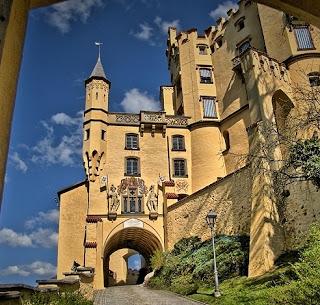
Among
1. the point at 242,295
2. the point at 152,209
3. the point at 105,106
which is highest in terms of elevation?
the point at 105,106

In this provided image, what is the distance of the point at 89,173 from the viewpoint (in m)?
28.8

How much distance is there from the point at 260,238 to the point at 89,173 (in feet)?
51.1

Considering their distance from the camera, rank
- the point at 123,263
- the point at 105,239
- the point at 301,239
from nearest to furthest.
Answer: the point at 301,239, the point at 105,239, the point at 123,263

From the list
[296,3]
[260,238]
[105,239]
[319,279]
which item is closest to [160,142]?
[105,239]

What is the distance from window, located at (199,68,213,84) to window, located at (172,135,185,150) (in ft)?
19.6

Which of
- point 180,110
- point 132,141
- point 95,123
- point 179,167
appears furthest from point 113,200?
point 180,110

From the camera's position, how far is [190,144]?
104ft

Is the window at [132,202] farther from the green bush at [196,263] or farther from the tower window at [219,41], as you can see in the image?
the tower window at [219,41]

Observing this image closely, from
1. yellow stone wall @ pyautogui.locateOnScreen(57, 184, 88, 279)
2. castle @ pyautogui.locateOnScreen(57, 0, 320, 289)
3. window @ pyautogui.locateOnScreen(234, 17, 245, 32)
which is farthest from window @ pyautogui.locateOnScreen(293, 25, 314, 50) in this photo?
yellow stone wall @ pyautogui.locateOnScreen(57, 184, 88, 279)

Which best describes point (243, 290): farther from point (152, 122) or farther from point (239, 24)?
point (239, 24)

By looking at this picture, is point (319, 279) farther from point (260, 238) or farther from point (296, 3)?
point (260, 238)

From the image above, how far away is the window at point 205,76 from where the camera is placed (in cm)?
3369

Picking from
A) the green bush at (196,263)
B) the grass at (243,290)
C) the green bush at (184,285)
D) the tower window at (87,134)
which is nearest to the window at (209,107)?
the tower window at (87,134)

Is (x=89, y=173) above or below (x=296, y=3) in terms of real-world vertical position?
above
